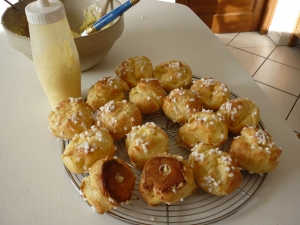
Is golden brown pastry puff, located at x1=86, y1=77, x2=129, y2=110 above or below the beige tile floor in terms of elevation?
above

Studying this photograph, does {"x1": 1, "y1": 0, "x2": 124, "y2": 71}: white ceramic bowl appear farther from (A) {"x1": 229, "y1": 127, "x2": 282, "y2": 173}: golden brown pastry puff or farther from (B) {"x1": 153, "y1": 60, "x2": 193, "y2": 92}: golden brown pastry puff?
(A) {"x1": 229, "y1": 127, "x2": 282, "y2": 173}: golden brown pastry puff

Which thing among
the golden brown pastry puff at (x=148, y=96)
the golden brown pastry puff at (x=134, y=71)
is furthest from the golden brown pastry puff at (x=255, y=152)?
the golden brown pastry puff at (x=134, y=71)

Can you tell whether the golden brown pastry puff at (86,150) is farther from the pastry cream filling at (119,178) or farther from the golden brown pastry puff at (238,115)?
the golden brown pastry puff at (238,115)

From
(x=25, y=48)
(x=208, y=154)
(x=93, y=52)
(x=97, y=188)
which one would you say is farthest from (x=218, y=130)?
(x=25, y=48)

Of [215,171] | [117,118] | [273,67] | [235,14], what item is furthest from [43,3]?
[235,14]

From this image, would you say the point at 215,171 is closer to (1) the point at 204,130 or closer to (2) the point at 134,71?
(1) the point at 204,130

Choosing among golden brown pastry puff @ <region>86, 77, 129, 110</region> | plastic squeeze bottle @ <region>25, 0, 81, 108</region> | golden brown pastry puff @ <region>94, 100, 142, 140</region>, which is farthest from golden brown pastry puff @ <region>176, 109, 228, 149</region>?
plastic squeeze bottle @ <region>25, 0, 81, 108</region>
